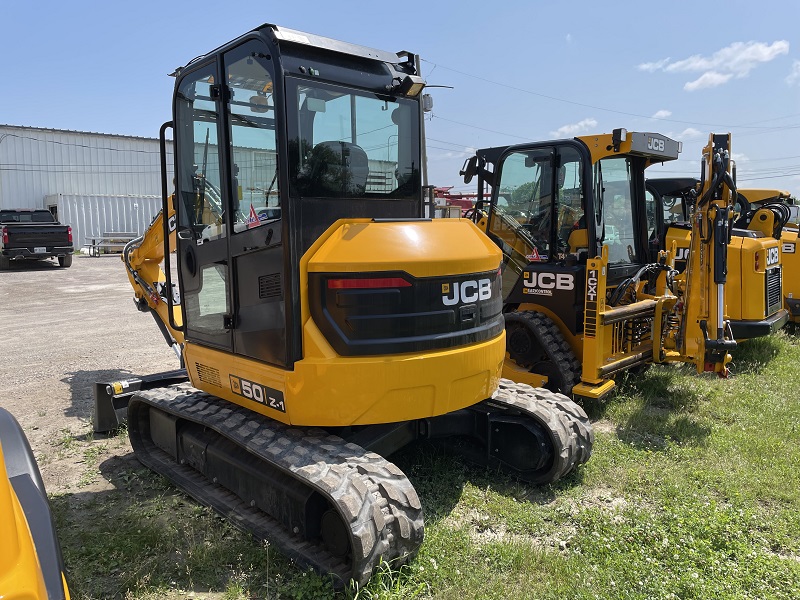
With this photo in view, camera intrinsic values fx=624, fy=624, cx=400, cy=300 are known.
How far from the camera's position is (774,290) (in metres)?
7.50

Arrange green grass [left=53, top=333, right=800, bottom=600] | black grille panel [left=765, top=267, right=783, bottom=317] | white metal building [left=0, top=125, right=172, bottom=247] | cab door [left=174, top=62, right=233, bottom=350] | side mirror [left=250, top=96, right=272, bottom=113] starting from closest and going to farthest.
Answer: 1. green grass [left=53, top=333, right=800, bottom=600]
2. side mirror [left=250, top=96, right=272, bottom=113]
3. cab door [left=174, top=62, right=233, bottom=350]
4. black grille panel [left=765, top=267, right=783, bottom=317]
5. white metal building [left=0, top=125, right=172, bottom=247]

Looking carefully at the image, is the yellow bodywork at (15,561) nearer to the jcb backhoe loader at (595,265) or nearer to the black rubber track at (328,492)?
the black rubber track at (328,492)

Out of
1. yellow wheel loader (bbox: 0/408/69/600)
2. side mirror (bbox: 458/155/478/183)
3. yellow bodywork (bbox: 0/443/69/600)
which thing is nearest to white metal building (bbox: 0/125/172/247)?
A: side mirror (bbox: 458/155/478/183)

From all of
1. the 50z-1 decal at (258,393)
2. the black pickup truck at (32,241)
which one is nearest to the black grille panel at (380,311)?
the 50z-1 decal at (258,393)

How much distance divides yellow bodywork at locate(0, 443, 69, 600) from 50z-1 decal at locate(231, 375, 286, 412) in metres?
1.67

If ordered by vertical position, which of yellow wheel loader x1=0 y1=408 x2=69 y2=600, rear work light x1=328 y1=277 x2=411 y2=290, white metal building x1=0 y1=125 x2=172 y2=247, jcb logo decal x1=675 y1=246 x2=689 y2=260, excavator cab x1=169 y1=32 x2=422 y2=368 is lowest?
yellow wheel loader x1=0 y1=408 x2=69 y2=600

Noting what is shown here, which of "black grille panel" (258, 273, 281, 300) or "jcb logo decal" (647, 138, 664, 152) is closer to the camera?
"black grille panel" (258, 273, 281, 300)

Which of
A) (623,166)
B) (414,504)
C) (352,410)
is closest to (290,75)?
(352,410)

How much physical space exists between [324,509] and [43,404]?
4257 millimetres

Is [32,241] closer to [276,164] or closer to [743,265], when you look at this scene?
[276,164]

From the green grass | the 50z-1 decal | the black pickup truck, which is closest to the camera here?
the green grass

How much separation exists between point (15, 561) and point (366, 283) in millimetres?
1995

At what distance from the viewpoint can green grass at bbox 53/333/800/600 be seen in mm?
3152

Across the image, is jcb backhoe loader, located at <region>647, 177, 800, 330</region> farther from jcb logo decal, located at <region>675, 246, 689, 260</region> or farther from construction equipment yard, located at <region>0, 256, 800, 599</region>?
construction equipment yard, located at <region>0, 256, 800, 599</region>
